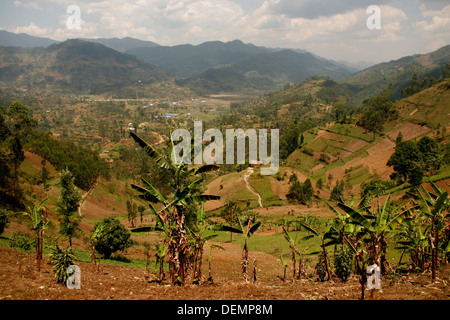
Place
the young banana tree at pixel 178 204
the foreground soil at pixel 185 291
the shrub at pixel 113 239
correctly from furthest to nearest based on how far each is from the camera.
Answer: the shrub at pixel 113 239 < the young banana tree at pixel 178 204 < the foreground soil at pixel 185 291

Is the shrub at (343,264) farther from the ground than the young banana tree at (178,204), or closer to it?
closer to it

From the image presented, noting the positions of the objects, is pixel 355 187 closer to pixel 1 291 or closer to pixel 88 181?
pixel 88 181

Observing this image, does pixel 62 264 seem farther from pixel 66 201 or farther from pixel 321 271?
pixel 321 271

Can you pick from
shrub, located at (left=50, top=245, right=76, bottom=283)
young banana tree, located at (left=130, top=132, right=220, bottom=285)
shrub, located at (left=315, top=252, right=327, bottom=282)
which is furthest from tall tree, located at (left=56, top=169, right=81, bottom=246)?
shrub, located at (left=315, top=252, right=327, bottom=282)

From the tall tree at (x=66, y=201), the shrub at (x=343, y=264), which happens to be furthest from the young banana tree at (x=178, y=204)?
the tall tree at (x=66, y=201)

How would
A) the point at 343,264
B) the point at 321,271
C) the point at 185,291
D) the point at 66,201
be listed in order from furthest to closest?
the point at 66,201
the point at 321,271
the point at 343,264
the point at 185,291

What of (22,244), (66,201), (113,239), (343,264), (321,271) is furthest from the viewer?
(113,239)

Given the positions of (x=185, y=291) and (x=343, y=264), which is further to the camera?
(x=343, y=264)

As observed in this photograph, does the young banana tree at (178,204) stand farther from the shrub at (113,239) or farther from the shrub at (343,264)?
the shrub at (113,239)

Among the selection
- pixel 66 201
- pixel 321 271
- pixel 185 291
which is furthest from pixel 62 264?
pixel 321 271

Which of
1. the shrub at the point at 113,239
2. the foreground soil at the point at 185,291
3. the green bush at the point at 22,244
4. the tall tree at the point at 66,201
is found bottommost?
the shrub at the point at 113,239

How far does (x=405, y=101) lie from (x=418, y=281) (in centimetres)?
11459

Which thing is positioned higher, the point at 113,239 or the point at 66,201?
the point at 66,201
